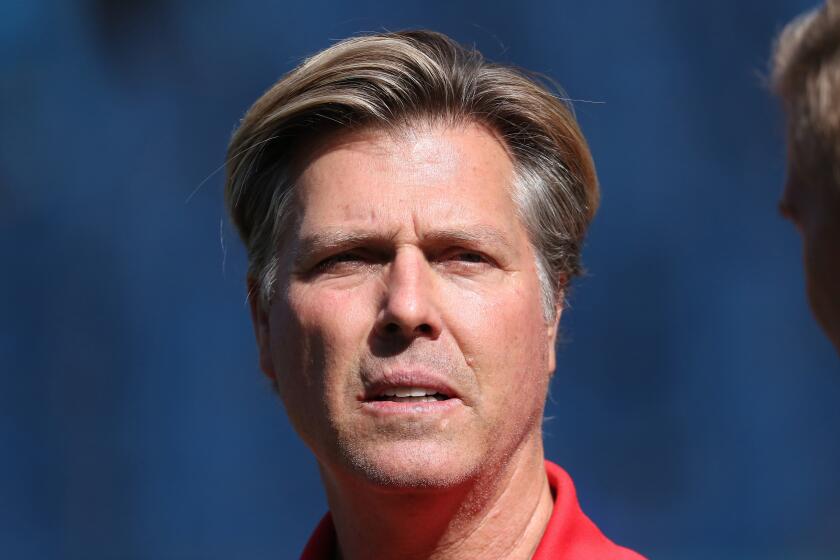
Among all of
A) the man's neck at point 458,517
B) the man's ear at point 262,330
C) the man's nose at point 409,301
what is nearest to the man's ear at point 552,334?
the man's neck at point 458,517

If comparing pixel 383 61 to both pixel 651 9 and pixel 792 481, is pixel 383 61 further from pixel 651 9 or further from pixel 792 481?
pixel 792 481

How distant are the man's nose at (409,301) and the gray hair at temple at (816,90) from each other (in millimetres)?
1017

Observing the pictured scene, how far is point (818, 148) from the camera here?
5.10ft

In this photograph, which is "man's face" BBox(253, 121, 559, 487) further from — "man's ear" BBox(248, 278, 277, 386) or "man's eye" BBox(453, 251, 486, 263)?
"man's ear" BBox(248, 278, 277, 386)

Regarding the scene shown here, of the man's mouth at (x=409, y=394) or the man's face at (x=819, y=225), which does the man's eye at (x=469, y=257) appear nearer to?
the man's mouth at (x=409, y=394)

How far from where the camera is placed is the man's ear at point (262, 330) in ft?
9.65

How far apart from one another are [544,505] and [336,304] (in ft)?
2.21

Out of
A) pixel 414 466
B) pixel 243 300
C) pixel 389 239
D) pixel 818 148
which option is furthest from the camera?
pixel 243 300

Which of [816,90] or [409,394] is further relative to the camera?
[409,394]

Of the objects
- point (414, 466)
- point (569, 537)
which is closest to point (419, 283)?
point (414, 466)

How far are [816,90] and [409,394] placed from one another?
1.19m

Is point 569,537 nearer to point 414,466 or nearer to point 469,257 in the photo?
point 414,466

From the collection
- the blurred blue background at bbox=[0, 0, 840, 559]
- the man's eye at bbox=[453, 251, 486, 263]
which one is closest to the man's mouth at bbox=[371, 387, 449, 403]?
the man's eye at bbox=[453, 251, 486, 263]

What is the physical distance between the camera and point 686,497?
445 centimetres
